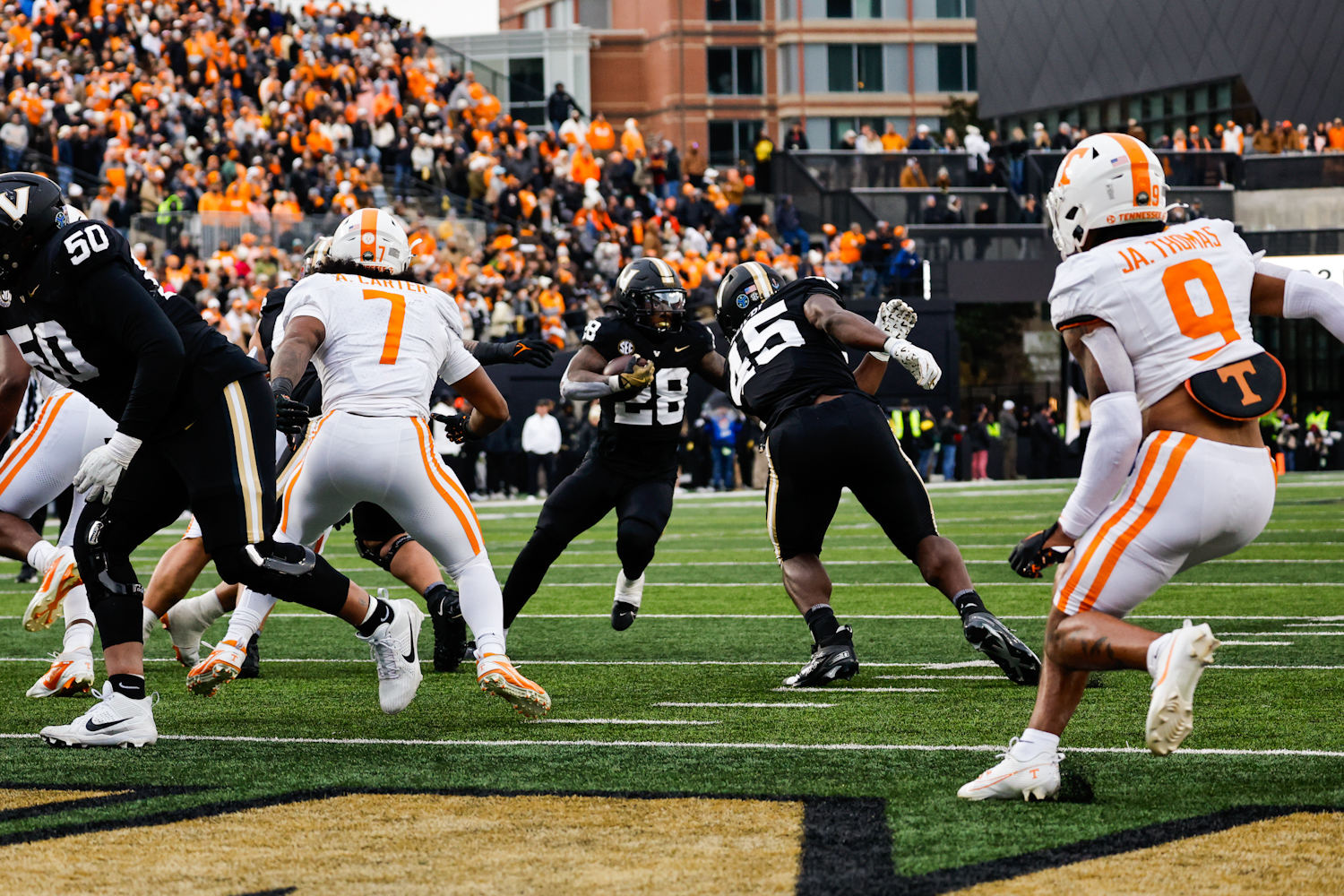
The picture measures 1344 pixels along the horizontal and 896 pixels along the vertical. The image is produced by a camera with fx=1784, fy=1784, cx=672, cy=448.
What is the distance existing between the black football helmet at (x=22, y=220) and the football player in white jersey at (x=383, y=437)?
85 cm

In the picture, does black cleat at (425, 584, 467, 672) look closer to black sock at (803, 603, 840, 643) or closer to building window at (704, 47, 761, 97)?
black sock at (803, 603, 840, 643)

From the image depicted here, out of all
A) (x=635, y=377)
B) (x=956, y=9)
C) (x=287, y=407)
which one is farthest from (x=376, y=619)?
(x=956, y=9)

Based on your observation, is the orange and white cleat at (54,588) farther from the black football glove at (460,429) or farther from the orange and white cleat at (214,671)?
the black football glove at (460,429)

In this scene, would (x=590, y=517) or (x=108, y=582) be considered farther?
(x=590, y=517)

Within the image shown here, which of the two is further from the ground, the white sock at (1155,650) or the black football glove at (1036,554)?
the black football glove at (1036,554)

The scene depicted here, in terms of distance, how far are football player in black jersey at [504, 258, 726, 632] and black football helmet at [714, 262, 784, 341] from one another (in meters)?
0.49

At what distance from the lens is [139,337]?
17.0 ft

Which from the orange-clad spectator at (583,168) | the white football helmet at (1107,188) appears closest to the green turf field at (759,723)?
the white football helmet at (1107,188)

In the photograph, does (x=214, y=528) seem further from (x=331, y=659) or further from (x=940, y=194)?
(x=940, y=194)

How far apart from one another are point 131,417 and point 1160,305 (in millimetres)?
2905

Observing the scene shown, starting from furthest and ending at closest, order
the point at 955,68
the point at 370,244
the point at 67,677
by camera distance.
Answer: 1. the point at 955,68
2. the point at 67,677
3. the point at 370,244

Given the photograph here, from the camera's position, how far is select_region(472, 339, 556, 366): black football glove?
6660 mm

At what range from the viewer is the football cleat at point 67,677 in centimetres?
659

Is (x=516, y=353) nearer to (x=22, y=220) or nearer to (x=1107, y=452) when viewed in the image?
(x=22, y=220)
